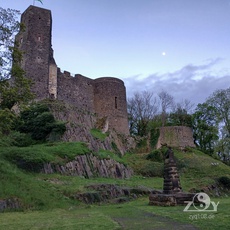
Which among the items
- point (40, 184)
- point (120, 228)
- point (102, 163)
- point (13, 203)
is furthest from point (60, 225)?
point (102, 163)

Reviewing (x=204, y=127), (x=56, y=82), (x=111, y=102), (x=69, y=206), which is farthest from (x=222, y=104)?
(x=69, y=206)

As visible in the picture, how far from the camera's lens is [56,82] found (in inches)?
1219

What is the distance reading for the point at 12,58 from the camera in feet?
48.1

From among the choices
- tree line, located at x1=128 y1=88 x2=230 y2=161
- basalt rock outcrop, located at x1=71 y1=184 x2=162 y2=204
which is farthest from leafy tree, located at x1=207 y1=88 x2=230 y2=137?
basalt rock outcrop, located at x1=71 y1=184 x2=162 y2=204

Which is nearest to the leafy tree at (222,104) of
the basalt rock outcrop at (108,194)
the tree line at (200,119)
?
the tree line at (200,119)

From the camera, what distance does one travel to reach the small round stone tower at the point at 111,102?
122 feet

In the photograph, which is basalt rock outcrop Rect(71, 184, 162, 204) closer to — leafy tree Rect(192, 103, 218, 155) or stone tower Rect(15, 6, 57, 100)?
stone tower Rect(15, 6, 57, 100)

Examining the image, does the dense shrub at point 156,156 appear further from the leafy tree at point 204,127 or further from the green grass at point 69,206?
the leafy tree at point 204,127

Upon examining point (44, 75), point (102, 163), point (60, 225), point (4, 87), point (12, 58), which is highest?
point (44, 75)

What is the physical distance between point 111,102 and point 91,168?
18.5m

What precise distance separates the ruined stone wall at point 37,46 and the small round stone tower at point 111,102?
9624 mm

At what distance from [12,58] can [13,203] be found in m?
7.80

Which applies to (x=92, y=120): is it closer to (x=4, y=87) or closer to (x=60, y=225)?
(x=4, y=87)

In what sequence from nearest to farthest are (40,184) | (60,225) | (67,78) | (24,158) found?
(60,225) < (40,184) < (24,158) < (67,78)
